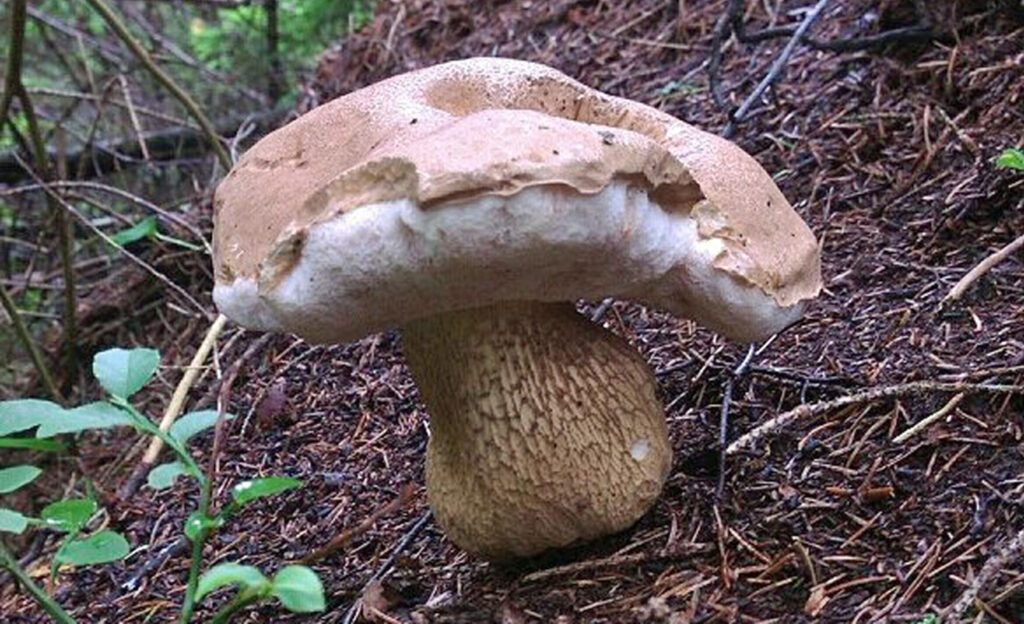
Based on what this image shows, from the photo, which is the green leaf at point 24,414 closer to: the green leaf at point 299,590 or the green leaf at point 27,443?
the green leaf at point 27,443

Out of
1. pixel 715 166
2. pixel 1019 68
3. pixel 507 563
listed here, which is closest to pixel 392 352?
pixel 507 563

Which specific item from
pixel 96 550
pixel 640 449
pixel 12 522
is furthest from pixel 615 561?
pixel 12 522

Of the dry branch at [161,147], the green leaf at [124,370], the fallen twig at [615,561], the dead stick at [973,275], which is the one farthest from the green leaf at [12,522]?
the dry branch at [161,147]

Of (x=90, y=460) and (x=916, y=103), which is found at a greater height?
(x=916, y=103)

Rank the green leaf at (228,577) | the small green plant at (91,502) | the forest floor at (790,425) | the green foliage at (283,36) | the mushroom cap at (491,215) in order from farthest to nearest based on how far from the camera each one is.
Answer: the green foliage at (283,36)
the forest floor at (790,425)
the small green plant at (91,502)
the mushroom cap at (491,215)
the green leaf at (228,577)

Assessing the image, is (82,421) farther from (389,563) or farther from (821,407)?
(821,407)

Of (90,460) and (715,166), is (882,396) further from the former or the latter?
(90,460)

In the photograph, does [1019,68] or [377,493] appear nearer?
[377,493]

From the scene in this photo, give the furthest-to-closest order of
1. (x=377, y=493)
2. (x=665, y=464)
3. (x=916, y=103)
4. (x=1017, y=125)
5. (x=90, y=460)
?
(x=90, y=460) → (x=916, y=103) → (x=1017, y=125) → (x=377, y=493) → (x=665, y=464)

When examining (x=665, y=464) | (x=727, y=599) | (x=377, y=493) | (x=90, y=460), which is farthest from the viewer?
(x=90, y=460)
